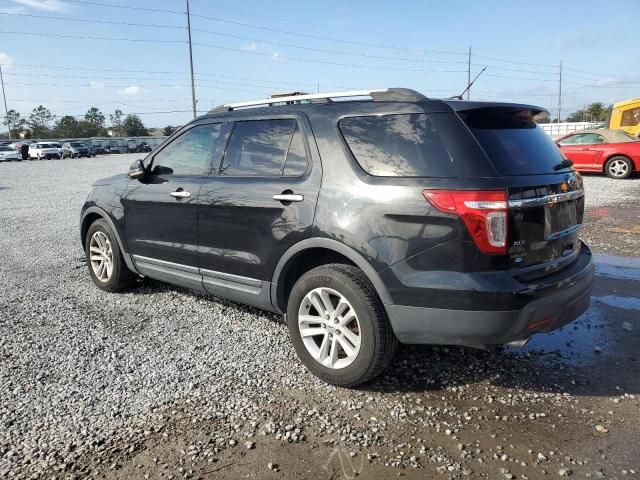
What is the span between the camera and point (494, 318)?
2.92 m

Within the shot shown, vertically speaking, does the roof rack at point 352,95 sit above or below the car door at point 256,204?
above

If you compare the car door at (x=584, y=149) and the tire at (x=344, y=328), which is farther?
the car door at (x=584, y=149)

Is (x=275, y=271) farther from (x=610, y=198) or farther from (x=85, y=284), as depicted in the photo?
(x=610, y=198)

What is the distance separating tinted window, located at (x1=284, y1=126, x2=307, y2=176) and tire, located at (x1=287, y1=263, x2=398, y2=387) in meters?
0.73

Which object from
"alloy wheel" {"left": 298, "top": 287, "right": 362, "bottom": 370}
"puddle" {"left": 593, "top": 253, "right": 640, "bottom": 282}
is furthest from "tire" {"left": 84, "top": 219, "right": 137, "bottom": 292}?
"puddle" {"left": 593, "top": 253, "right": 640, "bottom": 282}

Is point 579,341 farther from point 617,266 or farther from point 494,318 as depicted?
point 617,266

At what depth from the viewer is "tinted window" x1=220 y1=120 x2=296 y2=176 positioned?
3879 mm

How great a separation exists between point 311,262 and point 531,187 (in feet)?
5.05

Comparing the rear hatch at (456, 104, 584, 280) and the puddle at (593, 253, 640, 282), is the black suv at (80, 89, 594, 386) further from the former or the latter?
the puddle at (593, 253, 640, 282)

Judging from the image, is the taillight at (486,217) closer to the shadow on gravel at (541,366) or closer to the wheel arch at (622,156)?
the shadow on gravel at (541,366)

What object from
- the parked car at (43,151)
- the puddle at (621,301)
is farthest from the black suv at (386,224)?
the parked car at (43,151)

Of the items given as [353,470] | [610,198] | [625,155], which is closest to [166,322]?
[353,470]

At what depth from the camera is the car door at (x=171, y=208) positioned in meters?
4.44

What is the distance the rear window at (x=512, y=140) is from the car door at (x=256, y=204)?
3.54ft
